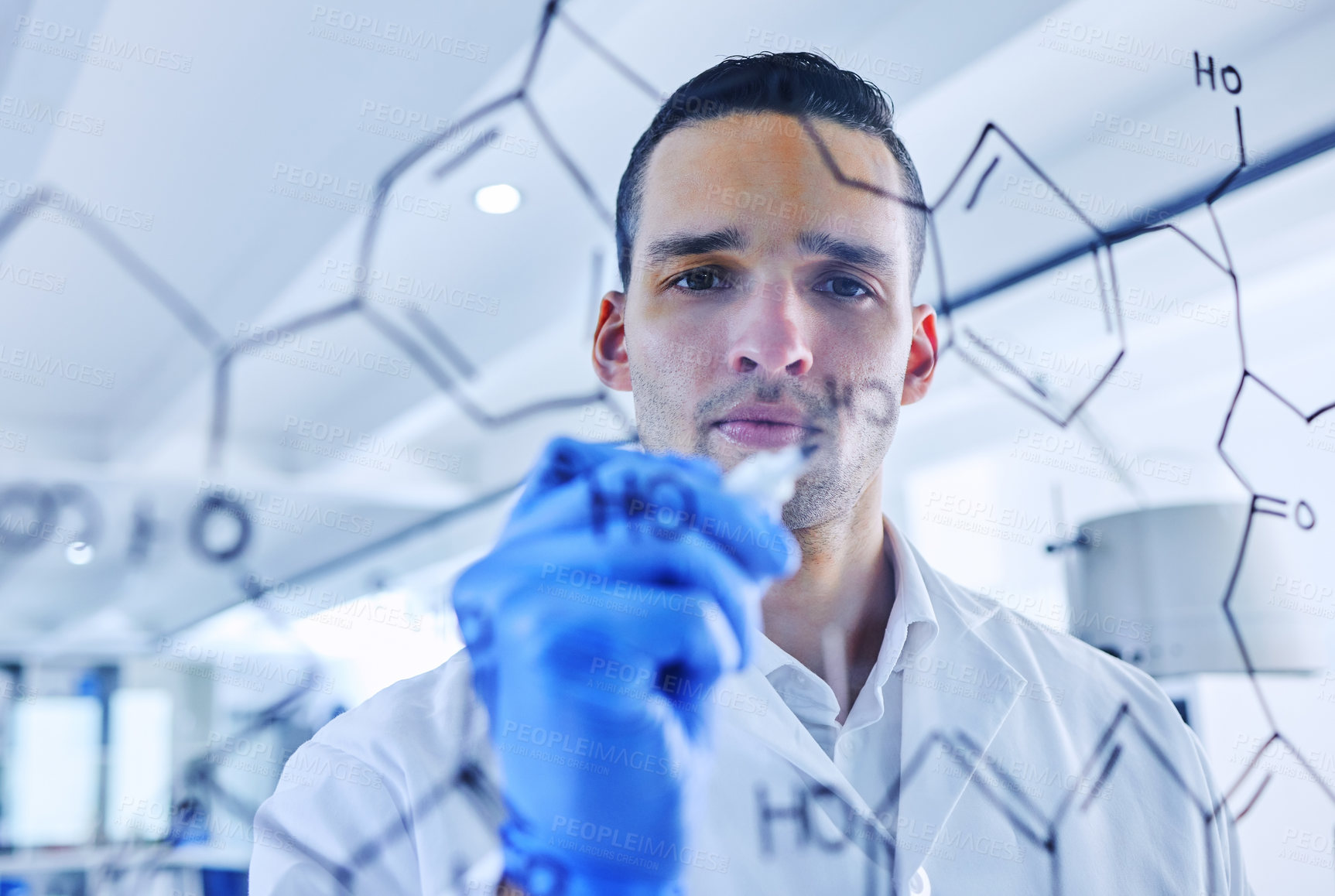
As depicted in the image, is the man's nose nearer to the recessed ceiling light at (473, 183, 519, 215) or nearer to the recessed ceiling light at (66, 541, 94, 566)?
the recessed ceiling light at (473, 183, 519, 215)

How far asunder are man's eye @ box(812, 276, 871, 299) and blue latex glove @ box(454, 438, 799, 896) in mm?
217

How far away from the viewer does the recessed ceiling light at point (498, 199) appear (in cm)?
80

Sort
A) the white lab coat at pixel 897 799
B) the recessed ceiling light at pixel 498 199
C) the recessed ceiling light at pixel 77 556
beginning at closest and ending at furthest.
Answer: the white lab coat at pixel 897 799
the recessed ceiling light at pixel 498 199
the recessed ceiling light at pixel 77 556

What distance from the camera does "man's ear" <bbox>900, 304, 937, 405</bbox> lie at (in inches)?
23.1

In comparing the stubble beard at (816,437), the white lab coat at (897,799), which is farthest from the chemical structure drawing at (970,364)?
the stubble beard at (816,437)

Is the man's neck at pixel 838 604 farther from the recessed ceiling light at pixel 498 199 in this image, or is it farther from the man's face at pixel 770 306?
the recessed ceiling light at pixel 498 199

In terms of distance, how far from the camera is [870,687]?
0.56 metres

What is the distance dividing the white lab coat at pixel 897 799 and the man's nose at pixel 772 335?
0.16 metres

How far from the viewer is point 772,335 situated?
48 cm

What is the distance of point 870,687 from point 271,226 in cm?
74

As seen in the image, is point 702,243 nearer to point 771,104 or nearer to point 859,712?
point 771,104

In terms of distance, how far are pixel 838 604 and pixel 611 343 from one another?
0.22m

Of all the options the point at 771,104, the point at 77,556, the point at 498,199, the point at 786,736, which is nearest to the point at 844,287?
the point at 771,104

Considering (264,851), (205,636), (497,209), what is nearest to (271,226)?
(497,209)
